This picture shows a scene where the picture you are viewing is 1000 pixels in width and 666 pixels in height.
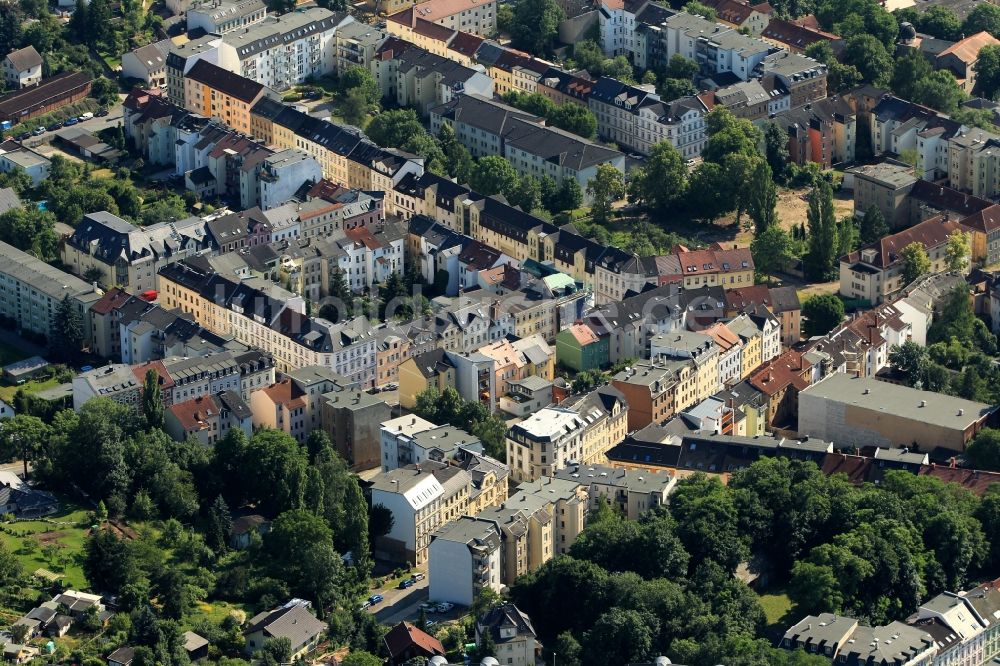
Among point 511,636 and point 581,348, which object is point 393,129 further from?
point 511,636

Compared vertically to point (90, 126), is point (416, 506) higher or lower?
higher

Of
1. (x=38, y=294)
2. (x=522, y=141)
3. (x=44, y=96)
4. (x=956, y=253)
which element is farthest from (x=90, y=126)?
(x=956, y=253)

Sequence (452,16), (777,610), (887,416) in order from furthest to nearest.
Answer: (452,16) → (887,416) → (777,610)

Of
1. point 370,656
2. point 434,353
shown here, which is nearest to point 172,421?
point 434,353

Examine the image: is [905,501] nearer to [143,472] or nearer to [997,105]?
[143,472]

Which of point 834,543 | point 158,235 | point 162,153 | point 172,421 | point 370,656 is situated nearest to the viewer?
point 370,656

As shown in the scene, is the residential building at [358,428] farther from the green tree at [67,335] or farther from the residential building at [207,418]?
the green tree at [67,335]

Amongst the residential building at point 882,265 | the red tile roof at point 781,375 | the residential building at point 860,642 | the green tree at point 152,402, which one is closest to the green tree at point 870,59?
the residential building at point 882,265
